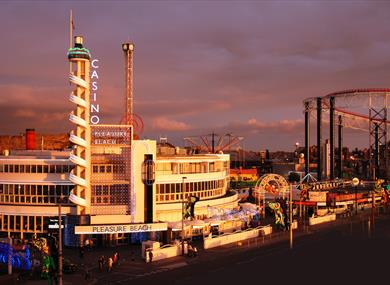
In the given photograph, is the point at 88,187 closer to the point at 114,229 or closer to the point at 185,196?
the point at 114,229

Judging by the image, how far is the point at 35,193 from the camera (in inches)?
2418

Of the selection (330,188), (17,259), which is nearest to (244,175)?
(330,188)

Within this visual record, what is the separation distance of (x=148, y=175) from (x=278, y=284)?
23.7 meters

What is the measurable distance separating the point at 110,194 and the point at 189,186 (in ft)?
39.8

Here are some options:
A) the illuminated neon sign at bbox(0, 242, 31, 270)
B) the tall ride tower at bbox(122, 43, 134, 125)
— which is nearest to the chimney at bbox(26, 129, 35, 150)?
the tall ride tower at bbox(122, 43, 134, 125)

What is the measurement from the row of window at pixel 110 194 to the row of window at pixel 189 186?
210 inches

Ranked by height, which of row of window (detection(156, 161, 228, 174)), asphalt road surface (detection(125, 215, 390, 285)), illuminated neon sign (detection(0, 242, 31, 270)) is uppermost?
row of window (detection(156, 161, 228, 174))

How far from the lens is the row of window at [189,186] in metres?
64.4

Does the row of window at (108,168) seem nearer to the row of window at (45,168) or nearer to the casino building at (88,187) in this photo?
the casino building at (88,187)

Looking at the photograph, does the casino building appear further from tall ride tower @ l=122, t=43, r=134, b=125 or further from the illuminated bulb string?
tall ride tower @ l=122, t=43, r=134, b=125

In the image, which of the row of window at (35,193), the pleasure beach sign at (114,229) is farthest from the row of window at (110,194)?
the pleasure beach sign at (114,229)

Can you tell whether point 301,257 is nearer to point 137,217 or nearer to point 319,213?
point 137,217

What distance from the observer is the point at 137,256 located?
172 feet

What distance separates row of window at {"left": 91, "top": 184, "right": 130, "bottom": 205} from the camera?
2336 inches
